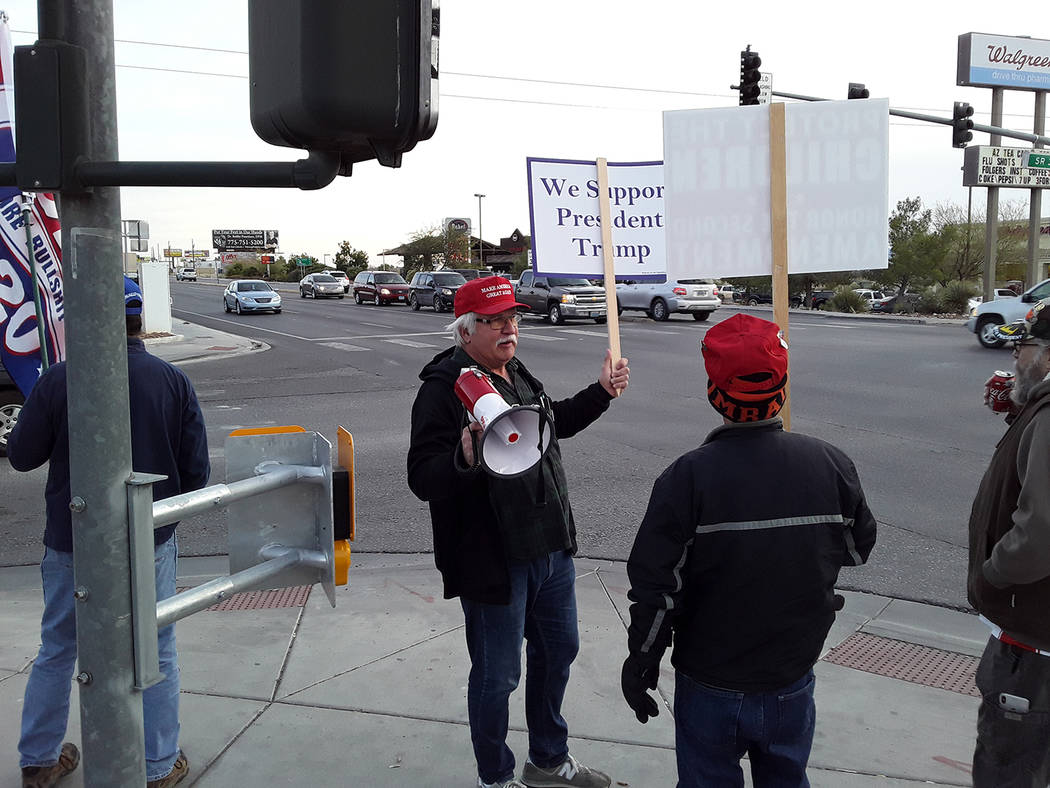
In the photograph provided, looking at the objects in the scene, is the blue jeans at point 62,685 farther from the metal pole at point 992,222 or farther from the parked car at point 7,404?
the metal pole at point 992,222

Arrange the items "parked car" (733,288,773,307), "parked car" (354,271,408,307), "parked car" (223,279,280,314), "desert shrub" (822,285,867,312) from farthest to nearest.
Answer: "parked car" (733,288,773,307), "parked car" (354,271,408,307), "desert shrub" (822,285,867,312), "parked car" (223,279,280,314)

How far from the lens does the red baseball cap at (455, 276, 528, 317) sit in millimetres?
3100

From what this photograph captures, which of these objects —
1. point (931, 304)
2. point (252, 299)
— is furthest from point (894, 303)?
point (252, 299)

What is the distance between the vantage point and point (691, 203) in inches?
152

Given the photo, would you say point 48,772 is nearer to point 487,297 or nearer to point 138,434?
point 138,434

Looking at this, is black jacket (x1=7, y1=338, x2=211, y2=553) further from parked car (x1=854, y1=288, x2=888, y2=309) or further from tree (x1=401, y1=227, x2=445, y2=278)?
tree (x1=401, y1=227, x2=445, y2=278)

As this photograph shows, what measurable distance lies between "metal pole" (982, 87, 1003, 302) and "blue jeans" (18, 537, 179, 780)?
108ft

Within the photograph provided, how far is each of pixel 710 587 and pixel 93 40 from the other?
187cm

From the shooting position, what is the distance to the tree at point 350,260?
259 ft

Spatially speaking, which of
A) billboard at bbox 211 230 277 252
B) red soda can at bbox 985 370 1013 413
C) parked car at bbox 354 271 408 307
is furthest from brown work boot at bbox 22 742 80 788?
billboard at bbox 211 230 277 252

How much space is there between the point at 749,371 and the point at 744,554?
465 millimetres

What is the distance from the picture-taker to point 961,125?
21109 mm

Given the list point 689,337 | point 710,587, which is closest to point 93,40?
point 710,587

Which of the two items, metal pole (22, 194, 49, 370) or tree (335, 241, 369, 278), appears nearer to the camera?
metal pole (22, 194, 49, 370)
